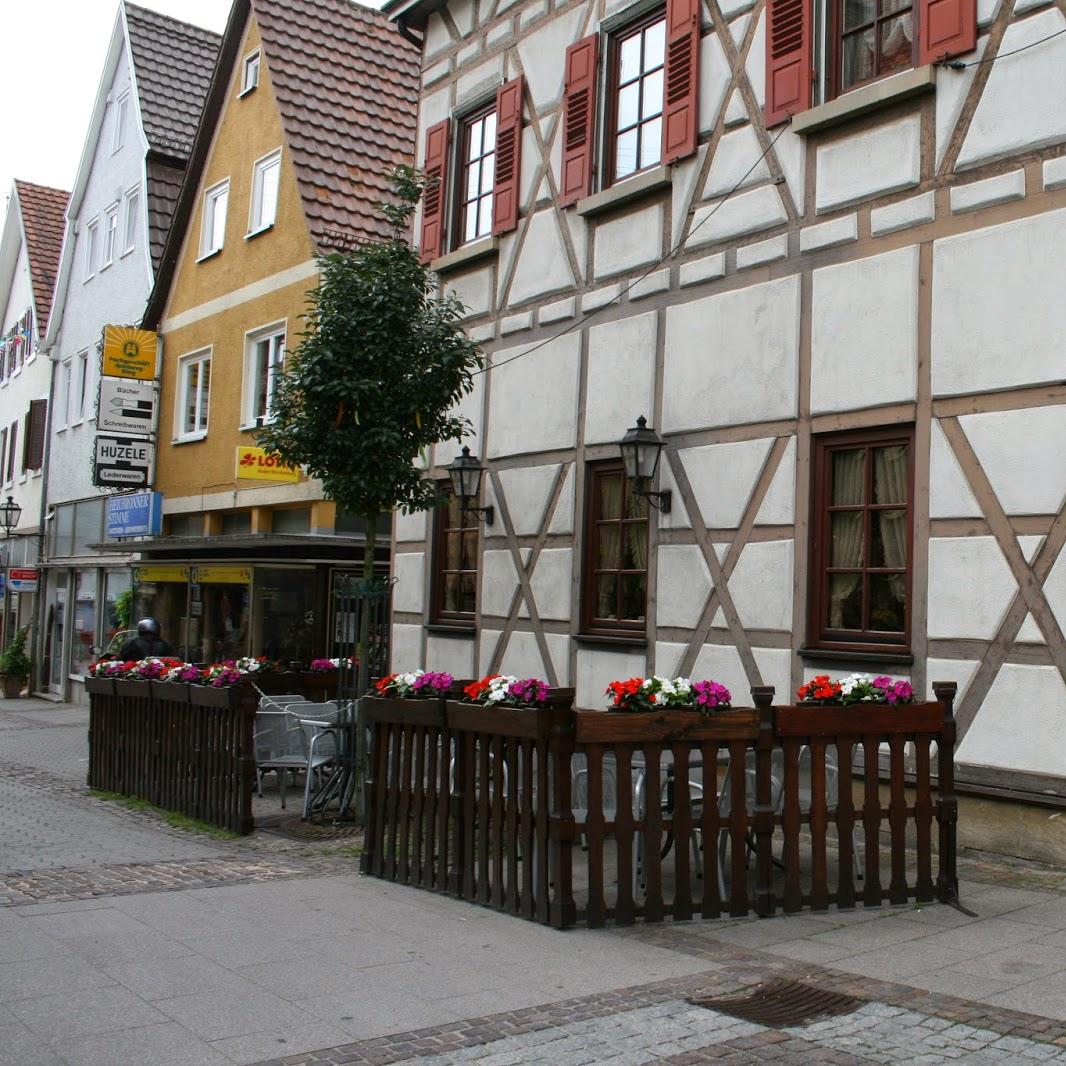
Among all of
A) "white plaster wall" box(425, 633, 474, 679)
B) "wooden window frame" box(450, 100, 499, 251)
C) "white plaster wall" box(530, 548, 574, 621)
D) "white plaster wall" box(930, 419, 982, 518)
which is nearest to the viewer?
"white plaster wall" box(930, 419, 982, 518)

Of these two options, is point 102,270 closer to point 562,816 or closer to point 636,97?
point 636,97

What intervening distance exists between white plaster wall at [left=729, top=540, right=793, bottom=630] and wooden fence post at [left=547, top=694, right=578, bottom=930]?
3.15m

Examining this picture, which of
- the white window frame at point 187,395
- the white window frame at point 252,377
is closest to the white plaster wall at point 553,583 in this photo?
the white window frame at point 252,377

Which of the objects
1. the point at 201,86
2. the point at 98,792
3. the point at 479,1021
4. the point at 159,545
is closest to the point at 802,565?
the point at 479,1021

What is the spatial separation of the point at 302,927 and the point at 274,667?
6615 mm

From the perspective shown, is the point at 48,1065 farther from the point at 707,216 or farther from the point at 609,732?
the point at 707,216

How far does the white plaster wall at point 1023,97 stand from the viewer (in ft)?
25.7

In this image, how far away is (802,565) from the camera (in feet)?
30.1

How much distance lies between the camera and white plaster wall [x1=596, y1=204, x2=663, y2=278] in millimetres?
10812

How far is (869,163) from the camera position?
895 cm

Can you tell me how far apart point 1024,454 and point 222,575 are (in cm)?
1337

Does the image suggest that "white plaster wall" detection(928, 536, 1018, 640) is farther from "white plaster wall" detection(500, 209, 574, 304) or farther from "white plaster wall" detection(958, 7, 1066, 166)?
"white plaster wall" detection(500, 209, 574, 304)


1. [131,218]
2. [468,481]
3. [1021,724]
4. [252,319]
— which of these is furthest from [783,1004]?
[131,218]

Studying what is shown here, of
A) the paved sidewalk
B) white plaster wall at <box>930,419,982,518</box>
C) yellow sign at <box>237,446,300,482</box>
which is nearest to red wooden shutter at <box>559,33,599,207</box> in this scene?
white plaster wall at <box>930,419,982,518</box>
